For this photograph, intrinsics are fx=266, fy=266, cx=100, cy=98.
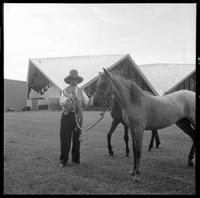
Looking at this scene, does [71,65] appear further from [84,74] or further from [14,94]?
→ [14,94]

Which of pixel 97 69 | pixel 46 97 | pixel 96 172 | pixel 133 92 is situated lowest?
pixel 96 172

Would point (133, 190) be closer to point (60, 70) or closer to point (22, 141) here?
point (22, 141)

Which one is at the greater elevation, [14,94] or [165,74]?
[165,74]

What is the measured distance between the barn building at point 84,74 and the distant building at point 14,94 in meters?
1.42

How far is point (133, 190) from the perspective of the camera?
13.0 feet

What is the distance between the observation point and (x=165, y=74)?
41656 millimetres

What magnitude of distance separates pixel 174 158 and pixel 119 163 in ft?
4.42

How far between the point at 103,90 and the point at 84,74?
28.9 meters

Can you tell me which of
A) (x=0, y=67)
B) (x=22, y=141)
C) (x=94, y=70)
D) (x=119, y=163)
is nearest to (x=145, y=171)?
(x=119, y=163)

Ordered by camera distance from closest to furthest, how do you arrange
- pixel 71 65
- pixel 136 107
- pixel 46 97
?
pixel 136 107 → pixel 46 97 → pixel 71 65

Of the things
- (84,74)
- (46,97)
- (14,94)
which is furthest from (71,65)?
(14,94)

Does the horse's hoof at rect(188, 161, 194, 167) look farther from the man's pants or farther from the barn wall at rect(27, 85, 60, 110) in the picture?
the barn wall at rect(27, 85, 60, 110)

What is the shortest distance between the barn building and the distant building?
1419 mm

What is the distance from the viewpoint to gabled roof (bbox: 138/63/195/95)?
37162 millimetres
